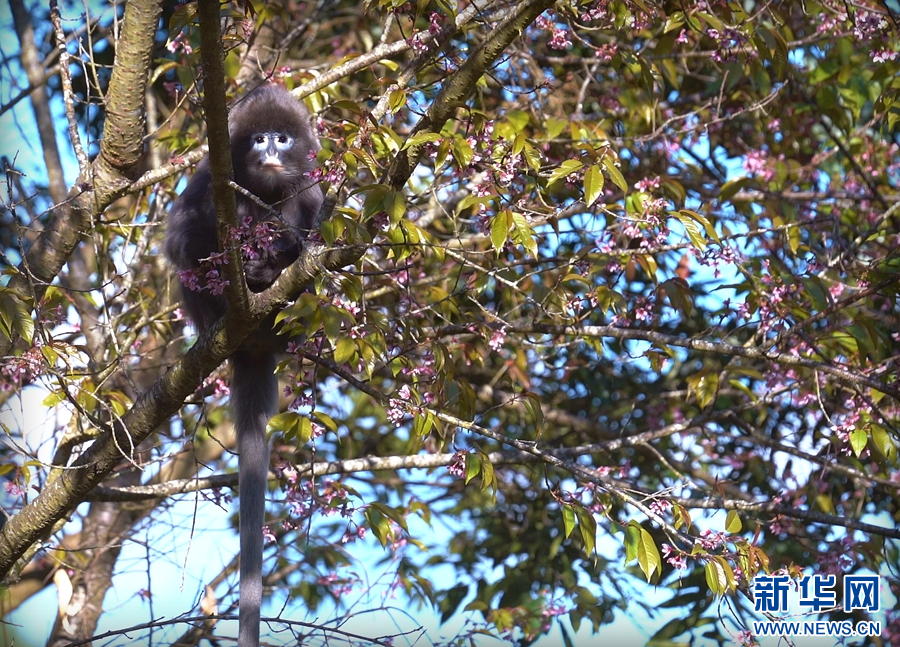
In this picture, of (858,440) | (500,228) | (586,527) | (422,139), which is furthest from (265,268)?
(858,440)

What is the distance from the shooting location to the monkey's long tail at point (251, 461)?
2271 millimetres

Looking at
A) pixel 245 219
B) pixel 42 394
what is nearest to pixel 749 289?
pixel 245 219

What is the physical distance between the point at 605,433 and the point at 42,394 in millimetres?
2035

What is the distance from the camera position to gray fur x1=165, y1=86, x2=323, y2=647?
2.75 m

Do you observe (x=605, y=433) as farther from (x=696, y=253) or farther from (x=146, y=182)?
(x=146, y=182)

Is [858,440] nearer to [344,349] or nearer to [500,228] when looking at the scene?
[500,228]

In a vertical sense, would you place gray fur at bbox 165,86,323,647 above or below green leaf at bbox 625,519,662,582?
above

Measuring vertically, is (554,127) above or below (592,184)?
above

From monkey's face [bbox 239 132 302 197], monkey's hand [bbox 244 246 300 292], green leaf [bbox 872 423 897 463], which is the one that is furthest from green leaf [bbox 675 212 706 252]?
monkey's face [bbox 239 132 302 197]

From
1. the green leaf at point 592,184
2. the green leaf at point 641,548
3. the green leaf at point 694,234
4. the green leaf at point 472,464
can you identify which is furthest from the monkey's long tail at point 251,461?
the green leaf at point 694,234

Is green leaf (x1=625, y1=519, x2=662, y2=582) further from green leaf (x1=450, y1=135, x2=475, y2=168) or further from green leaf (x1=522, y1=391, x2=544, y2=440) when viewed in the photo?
green leaf (x1=450, y1=135, x2=475, y2=168)

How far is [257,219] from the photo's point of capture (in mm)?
2596

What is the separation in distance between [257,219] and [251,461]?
674mm

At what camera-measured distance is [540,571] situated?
3.68m
